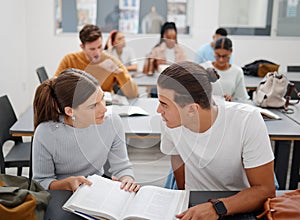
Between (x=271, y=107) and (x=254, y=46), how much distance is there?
273cm

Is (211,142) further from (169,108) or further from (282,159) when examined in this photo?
(282,159)

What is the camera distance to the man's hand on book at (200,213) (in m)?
1.20

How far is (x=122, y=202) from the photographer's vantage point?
1270 millimetres

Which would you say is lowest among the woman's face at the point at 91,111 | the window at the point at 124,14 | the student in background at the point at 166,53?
the woman's face at the point at 91,111

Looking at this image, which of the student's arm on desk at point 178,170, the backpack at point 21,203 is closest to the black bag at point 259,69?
the student's arm on desk at point 178,170

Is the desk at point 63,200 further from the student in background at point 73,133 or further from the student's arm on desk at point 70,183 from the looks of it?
the student in background at point 73,133

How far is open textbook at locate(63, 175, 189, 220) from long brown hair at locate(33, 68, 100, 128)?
0.36 meters

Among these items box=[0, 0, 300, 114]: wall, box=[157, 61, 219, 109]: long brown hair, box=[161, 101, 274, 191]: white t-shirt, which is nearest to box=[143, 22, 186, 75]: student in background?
box=[157, 61, 219, 109]: long brown hair

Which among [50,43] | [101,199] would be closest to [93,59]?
[101,199]

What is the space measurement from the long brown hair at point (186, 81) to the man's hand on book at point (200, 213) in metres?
0.33

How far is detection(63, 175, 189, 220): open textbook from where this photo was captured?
1194 mm

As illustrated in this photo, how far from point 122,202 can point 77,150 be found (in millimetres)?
432

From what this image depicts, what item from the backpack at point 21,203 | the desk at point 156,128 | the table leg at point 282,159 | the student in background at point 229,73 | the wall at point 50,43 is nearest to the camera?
the backpack at point 21,203

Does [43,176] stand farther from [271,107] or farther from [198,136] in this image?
[271,107]
